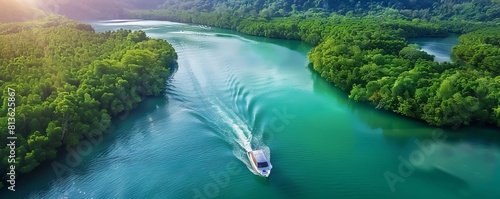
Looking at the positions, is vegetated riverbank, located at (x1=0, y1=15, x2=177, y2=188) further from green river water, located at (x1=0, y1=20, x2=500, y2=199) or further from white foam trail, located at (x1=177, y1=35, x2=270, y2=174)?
white foam trail, located at (x1=177, y1=35, x2=270, y2=174)

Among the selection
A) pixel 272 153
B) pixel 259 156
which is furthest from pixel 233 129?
pixel 259 156

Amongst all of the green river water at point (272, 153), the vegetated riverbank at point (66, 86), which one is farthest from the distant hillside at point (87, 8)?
the green river water at point (272, 153)

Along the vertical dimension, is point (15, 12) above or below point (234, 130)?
above

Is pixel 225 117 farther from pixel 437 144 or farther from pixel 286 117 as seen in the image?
pixel 437 144

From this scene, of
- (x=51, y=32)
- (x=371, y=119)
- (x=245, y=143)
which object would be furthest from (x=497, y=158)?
(x=51, y=32)

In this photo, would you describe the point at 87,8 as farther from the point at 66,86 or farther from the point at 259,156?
the point at 259,156

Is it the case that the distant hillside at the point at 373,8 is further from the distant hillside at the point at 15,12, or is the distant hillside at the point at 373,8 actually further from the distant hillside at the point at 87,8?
the distant hillside at the point at 15,12
